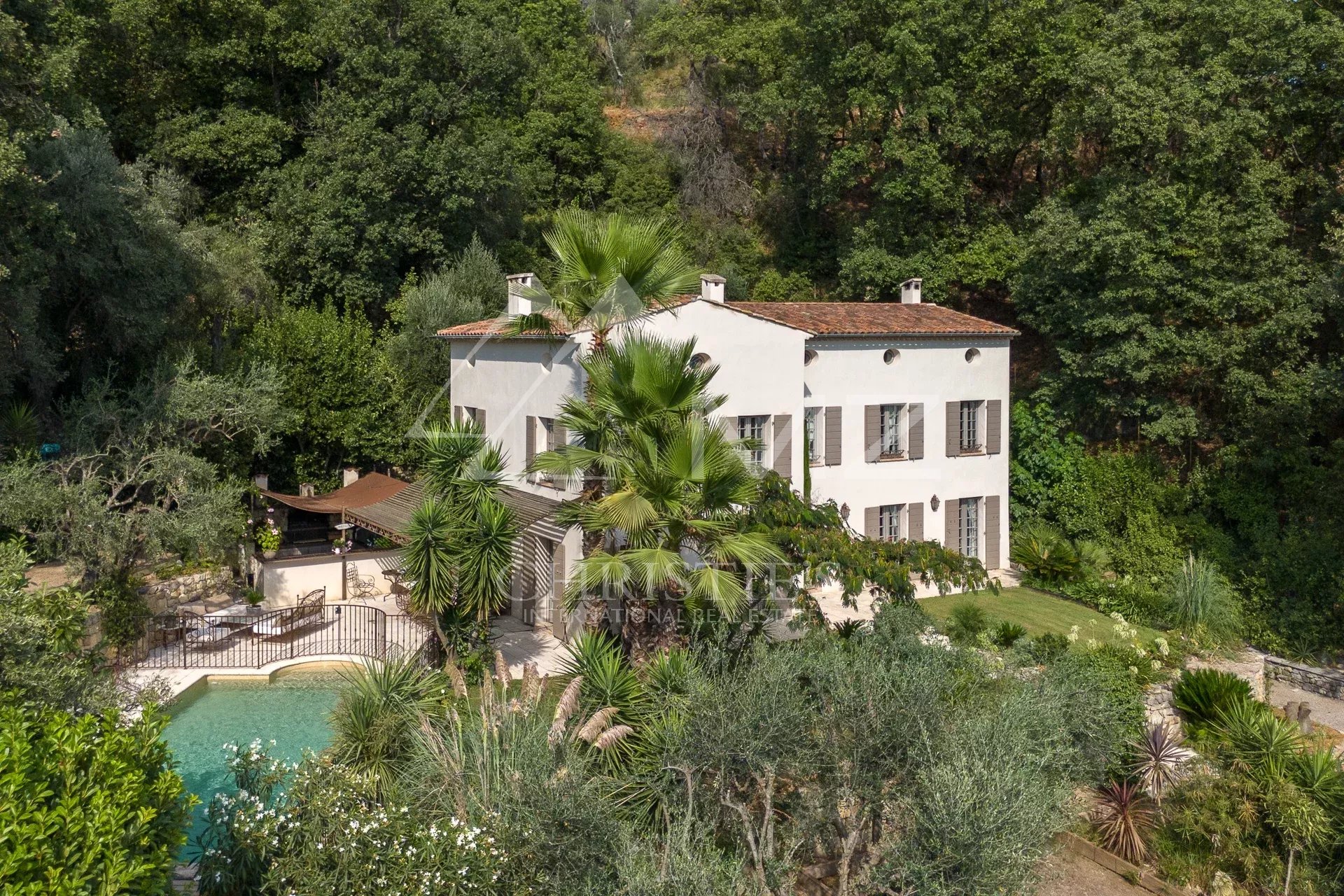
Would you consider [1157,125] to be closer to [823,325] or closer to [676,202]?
[823,325]

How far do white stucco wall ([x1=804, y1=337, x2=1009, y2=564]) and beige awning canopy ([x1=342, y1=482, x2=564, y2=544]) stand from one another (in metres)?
7.69

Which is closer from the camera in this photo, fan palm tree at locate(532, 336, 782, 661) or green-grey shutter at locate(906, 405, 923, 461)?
fan palm tree at locate(532, 336, 782, 661)

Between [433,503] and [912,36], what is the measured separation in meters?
27.0

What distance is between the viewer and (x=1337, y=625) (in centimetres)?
2322

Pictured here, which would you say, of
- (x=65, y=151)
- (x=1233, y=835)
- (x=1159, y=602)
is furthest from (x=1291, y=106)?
(x=65, y=151)

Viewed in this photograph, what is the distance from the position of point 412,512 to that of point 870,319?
13.5 metres

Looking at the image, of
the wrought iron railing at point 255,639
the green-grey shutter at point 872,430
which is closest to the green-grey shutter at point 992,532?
the green-grey shutter at point 872,430

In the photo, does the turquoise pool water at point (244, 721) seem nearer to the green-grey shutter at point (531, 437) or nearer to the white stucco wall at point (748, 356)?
the green-grey shutter at point (531, 437)

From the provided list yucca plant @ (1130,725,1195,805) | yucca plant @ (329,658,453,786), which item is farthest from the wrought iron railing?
yucca plant @ (1130,725,1195,805)

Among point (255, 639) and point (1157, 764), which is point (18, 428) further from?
point (1157, 764)

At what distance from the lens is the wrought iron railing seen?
766 inches

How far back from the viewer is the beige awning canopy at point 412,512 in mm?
20125

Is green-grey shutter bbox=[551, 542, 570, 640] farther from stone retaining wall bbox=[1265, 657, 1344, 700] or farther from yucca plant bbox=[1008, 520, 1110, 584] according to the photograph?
stone retaining wall bbox=[1265, 657, 1344, 700]

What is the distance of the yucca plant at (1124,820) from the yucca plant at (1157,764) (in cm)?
25
